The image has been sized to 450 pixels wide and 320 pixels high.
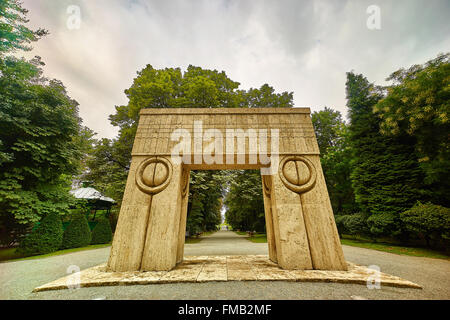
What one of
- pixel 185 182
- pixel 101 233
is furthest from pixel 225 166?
pixel 101 233

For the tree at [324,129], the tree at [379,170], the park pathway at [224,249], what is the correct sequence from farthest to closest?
the tree at [324,129]
the tree at [379,170]
the park pathway at [224,249]

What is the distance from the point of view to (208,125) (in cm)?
540

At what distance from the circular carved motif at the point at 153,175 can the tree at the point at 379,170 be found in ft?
45.3

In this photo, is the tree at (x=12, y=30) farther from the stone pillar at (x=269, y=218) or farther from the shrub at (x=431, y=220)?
the shrub at (x=431, y=220)

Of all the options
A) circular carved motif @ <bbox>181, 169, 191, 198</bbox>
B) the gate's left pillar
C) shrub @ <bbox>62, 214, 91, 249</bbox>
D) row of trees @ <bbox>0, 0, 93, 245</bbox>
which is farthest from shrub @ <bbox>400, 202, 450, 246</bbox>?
shrub @ <bbox>62, 214, 91, 249</bbox>

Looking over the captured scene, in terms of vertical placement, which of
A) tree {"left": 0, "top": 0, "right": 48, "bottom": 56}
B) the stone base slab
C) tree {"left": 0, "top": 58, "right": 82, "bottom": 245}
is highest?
tree {"left": 0, "top": 0, "right": 48, "bottom": 56}

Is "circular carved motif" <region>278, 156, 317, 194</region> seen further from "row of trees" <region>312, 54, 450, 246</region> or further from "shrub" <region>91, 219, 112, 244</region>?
"shrub" <region>91, 219, 112, 244</region>

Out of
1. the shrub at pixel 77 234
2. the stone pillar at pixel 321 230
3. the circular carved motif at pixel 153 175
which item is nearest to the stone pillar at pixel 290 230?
the stone pillar at pixel 321 230

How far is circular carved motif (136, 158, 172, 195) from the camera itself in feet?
15.7

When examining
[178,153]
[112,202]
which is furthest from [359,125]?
[112,202]

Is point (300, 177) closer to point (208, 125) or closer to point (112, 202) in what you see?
point (208, 125)

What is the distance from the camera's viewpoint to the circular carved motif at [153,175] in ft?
15.7

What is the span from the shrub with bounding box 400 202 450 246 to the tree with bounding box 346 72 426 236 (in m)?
1.36
